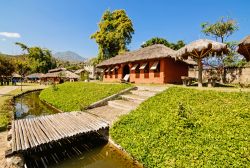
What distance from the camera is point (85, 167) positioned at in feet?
23.8

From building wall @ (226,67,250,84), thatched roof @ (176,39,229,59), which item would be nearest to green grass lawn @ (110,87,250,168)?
thatched roof @ (176,39,229,59)

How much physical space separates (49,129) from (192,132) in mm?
6285

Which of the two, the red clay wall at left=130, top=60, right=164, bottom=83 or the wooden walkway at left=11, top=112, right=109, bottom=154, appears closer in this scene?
the wooden walkway at left=11, top=112, right=109, bottom=154

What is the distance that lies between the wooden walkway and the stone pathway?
159cm

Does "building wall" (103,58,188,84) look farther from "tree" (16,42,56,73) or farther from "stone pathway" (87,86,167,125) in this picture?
"tree" (16,42,56,73)

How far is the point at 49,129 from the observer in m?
8.88

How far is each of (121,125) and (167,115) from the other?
7.73 feet

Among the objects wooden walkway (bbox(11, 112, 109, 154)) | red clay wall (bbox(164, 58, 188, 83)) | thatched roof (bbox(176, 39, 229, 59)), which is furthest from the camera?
red clay wall (bbox(164, 58, 188, 83))

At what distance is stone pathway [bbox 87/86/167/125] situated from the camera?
40.0 feet

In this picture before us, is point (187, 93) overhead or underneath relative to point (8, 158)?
overhead

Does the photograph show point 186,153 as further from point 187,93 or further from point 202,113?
point 187,93

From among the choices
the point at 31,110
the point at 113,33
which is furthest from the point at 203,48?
the point at 113,33

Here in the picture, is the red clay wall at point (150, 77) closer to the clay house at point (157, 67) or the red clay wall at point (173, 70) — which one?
the clay house at point (157, 67)

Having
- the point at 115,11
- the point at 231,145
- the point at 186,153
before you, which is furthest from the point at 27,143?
the point at 115,11
